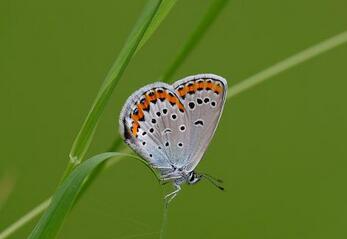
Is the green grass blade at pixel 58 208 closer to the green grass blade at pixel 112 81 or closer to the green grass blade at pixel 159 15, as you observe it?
the green grass blade at pixel 112 81

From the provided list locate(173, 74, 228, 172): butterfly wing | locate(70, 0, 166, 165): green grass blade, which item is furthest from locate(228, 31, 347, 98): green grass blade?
locate(70, 0, 166, 165): green grass blade

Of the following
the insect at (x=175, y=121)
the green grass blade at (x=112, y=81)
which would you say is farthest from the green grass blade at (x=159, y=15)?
the insect at (x=175, y=121)

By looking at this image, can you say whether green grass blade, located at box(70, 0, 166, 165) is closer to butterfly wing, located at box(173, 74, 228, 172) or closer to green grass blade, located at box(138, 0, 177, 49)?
green grass blade, located at box(138, 0, 177, 49)

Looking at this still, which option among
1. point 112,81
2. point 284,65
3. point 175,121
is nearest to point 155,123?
point 175,121

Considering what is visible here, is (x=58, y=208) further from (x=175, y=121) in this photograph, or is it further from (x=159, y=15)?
(x=175, y=121)

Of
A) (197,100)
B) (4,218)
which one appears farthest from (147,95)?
(4,218)
